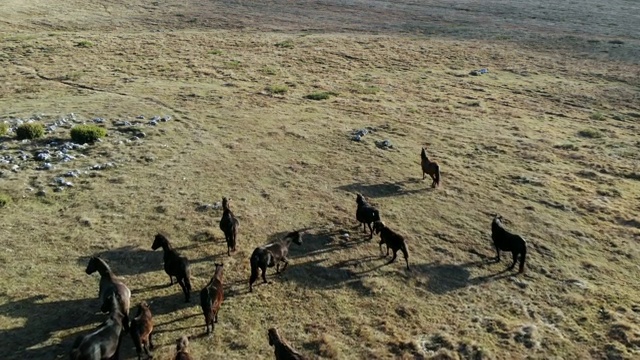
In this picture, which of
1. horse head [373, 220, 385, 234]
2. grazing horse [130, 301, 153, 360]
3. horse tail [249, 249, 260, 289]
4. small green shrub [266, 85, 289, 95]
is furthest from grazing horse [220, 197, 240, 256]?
small green shrub [266, 85, 289, 95]

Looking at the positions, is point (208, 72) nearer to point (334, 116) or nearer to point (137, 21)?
point (334, 116)

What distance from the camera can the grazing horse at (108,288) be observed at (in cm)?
1248

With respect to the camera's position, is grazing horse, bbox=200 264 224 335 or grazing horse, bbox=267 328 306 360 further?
grazing horse, bbox=200 264 224 335

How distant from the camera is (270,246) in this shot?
1505 centimetres

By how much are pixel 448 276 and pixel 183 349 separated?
7.99 metres

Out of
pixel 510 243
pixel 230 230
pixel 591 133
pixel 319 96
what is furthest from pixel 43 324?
pixel 591 133

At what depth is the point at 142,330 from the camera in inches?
456

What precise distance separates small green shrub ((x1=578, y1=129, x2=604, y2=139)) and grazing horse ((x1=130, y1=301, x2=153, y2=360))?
26.6 metres

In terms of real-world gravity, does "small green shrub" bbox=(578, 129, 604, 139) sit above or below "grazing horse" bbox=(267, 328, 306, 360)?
below

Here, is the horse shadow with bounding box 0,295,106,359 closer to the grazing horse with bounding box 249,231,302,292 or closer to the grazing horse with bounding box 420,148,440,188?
the grazing horse with bounding box 249,231,302,292

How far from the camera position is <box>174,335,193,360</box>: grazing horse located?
10.9 m

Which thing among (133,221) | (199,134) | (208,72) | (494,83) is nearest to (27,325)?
(133,221)

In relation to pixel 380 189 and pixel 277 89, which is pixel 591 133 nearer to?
pixel 380 189

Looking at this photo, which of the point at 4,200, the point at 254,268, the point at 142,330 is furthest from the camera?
the point at 4,200
